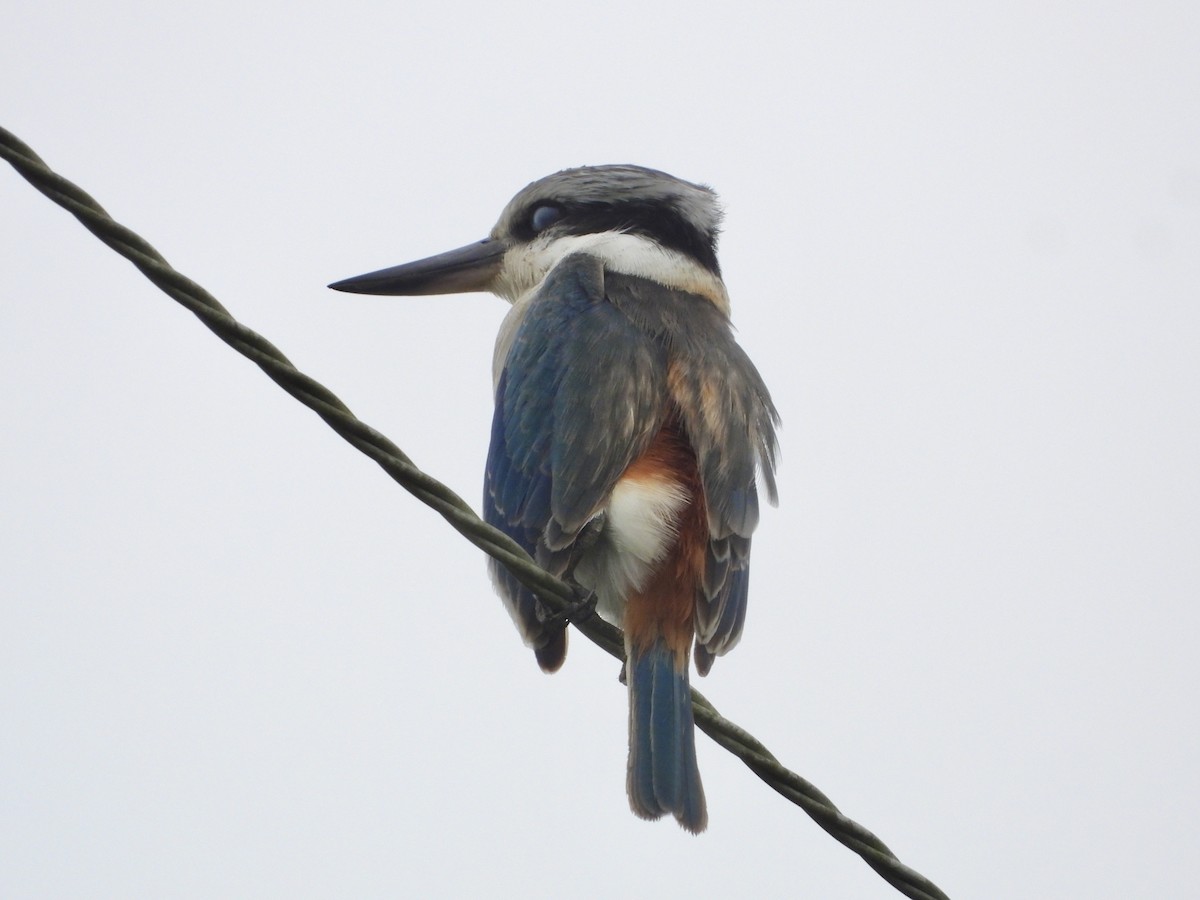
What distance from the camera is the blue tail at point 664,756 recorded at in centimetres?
294

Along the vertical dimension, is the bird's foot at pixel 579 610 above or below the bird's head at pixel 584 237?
below

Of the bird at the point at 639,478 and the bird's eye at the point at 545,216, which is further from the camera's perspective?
the bird's eye at the point at 545,216

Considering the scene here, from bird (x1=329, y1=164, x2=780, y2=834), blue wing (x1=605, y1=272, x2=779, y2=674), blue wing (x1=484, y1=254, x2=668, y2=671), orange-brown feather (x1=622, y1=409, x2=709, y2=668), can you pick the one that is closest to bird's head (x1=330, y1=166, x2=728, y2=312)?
bird (x1=329, y1=164, x2=780, y2=834)

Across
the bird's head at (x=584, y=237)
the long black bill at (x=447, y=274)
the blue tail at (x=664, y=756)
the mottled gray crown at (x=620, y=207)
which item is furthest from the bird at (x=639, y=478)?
the long black bill at (x=447, y=274)

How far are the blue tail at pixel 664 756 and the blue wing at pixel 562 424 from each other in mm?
314

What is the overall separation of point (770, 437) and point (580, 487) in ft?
2.48

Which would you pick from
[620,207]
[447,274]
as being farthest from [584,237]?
[447,274]

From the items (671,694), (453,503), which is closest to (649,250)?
(671,694)

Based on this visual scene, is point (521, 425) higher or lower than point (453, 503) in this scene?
higher

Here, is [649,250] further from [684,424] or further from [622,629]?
[622,629]

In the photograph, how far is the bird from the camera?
3107mm

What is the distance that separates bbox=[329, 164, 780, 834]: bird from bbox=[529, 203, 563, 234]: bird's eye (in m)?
0.54

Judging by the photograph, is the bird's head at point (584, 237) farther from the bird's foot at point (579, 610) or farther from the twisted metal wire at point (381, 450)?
the twisted metal wire at point (381, 450)

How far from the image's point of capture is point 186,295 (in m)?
1.99
